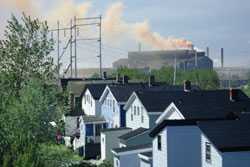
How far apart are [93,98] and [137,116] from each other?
1636 cm

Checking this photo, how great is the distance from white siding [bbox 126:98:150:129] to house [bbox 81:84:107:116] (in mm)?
11835

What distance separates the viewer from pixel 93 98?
66.1 meters

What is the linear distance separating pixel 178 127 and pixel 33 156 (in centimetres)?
1406

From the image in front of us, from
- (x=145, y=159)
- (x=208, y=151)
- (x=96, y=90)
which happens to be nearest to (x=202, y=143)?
(x=208, y=151)

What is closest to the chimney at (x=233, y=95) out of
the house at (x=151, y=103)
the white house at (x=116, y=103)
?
the house at (x=151, y=103)

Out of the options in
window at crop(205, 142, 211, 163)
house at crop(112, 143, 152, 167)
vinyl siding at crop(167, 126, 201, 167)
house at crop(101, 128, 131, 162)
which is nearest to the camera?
window at crop(205, 142, 211, 163)

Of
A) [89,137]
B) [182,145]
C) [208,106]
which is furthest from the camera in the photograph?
[89,137]

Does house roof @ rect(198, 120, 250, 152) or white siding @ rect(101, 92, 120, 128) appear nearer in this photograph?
house roof @ rect(198, 120, 250, 152)

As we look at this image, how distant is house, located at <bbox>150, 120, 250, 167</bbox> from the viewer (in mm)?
27641

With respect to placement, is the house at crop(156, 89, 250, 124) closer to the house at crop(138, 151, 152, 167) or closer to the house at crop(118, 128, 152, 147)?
the house at crop(138, 151, 152, 167)

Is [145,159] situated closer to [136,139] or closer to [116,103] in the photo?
[136,139]

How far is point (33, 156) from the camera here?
2170 cm

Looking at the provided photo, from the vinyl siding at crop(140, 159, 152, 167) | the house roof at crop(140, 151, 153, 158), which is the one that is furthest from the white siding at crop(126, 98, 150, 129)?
the vinyl siding at crop(140, 159, 152, 167)

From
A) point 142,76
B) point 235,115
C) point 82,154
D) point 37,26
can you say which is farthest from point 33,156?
point 142,76
